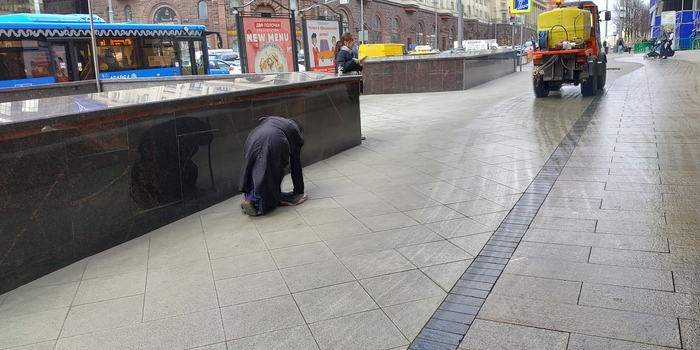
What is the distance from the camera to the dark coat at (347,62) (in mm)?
10049

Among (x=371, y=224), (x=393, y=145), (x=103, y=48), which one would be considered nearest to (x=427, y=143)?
(x=393, y=145)

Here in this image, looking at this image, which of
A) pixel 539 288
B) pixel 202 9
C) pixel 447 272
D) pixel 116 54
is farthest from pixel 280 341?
pixel 202 9

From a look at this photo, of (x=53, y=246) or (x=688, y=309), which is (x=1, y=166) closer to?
(x=53, y=246)

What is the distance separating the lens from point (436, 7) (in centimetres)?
6994

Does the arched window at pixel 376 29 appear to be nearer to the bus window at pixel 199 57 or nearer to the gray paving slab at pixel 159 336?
the bus window at pixel 199 57

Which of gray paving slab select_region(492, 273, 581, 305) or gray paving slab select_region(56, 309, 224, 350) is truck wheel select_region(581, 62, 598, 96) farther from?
gray paving slab select_region(56, 309, 224, 350)

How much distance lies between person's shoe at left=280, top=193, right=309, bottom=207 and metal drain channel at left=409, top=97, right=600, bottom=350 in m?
2.21

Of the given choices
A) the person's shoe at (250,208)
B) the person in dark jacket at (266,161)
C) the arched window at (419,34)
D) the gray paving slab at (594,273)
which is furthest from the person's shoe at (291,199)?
the arched window at (419,34)

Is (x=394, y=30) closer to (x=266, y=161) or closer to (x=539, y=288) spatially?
(x=266, y=161)

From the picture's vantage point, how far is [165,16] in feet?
155

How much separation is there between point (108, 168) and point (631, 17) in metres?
88.9

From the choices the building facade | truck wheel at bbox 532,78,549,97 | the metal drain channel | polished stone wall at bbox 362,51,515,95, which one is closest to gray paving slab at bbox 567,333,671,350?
the metal drain channel

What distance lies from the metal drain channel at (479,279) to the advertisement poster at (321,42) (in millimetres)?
9057

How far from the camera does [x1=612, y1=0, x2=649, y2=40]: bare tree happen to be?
73688 mm
